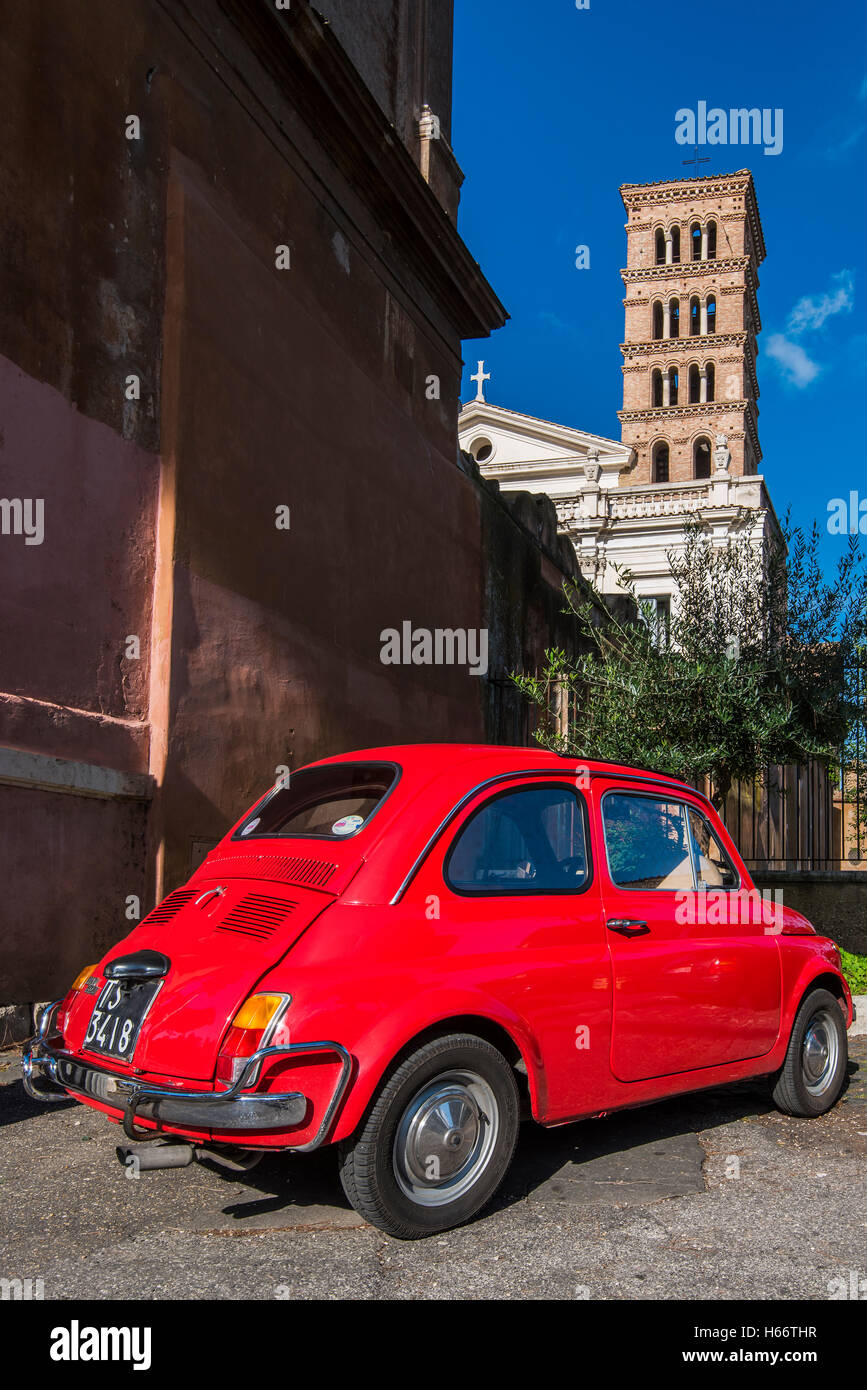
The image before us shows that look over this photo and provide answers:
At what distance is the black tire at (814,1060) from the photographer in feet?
17.5

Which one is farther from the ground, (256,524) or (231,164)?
(231,164)

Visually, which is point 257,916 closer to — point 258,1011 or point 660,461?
point 258,1011

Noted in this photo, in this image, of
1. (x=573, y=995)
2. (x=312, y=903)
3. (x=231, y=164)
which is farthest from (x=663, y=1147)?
(x=231, y=164)

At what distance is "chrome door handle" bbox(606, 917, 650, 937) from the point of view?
14.5ft

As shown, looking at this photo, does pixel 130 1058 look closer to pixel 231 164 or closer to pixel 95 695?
pixel 95 695

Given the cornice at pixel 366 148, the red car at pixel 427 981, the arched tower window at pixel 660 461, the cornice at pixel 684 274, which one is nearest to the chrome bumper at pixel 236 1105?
the red car at pixel 427 981

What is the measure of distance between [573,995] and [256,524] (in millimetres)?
5630

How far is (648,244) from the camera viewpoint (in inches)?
2515

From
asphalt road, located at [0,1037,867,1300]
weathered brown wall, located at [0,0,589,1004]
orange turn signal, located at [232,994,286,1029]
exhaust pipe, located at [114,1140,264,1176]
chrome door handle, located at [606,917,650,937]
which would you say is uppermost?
weathered brown wall, located at [0,0,589,1004]

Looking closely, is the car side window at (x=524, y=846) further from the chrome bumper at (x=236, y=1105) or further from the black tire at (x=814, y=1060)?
the black tire at (x=814, y=1060)

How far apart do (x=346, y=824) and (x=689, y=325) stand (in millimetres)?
63399

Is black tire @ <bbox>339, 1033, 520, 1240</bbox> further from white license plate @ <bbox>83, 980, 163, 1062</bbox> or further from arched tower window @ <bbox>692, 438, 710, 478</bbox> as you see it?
arched tower window @ <bbox>692, 438, 710, 478</bbox>

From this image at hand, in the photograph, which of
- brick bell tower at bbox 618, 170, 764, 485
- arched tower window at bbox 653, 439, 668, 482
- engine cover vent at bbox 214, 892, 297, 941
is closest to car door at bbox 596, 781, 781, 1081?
engine cover vent at bbox 214, 892, 297, 941

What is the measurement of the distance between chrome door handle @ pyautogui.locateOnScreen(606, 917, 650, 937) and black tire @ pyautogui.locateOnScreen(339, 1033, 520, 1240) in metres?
0.79
